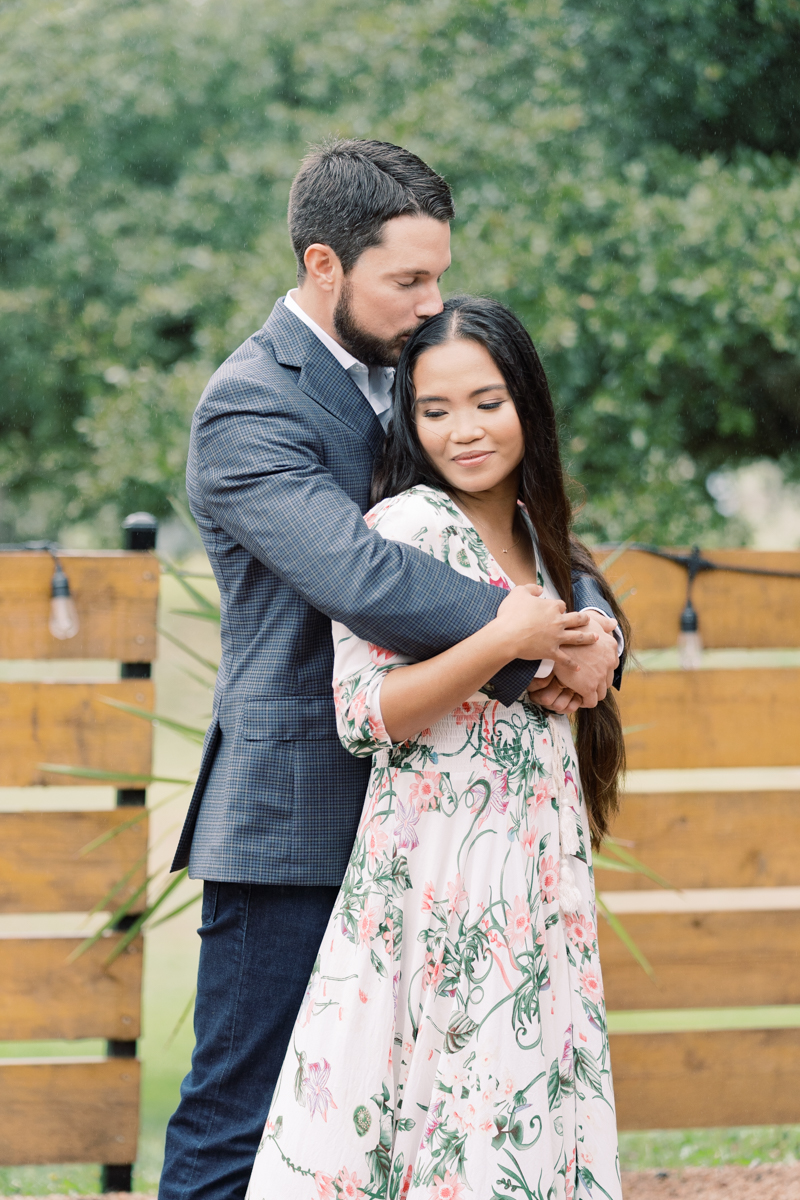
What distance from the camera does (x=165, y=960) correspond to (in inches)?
210

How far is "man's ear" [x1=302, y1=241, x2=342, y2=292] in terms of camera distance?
5.60 ft

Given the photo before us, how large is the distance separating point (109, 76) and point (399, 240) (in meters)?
6.19

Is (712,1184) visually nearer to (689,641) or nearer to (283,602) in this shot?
(689,641)

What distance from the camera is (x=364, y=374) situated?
1.73 metres

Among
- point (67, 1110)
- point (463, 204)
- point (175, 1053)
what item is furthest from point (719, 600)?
point (463, 204)

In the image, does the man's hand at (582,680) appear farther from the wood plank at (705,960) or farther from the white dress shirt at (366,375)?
the wood plank at (705,960)

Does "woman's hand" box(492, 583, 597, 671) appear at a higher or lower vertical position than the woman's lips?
lower

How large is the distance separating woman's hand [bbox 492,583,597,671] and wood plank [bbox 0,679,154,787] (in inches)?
50.7

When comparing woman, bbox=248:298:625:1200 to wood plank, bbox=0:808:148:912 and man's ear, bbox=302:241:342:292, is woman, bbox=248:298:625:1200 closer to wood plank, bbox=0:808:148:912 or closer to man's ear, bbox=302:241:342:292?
man's ear, bbox=302:241:342:292

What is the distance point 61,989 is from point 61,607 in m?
0.80

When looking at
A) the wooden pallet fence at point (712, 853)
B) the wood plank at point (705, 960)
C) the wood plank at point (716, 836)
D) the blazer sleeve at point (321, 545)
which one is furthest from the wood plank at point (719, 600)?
the blazer sleeve at point (321, 545)

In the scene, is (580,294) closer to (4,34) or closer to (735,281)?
(735,281)

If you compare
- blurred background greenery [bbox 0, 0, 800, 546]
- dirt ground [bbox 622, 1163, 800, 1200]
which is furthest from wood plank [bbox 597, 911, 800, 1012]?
blurred background greenery [bbox 0, 0, 800, 546]

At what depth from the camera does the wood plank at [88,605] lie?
99.0 inches
